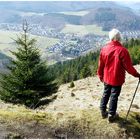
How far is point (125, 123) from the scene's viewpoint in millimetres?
12398

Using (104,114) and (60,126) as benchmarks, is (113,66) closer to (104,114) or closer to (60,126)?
(104,114)

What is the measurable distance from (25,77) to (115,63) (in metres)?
15.5

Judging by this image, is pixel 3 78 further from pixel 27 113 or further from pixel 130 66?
pixel 130 66

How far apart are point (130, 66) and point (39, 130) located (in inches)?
139

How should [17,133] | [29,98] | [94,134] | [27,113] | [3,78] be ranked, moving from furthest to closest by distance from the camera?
[3,78]
[29,98]
[27,113]
[94,134]
[17,133]

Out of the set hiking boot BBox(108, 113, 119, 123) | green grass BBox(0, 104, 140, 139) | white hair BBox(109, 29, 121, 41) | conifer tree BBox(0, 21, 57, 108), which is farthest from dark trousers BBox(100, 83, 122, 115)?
conifer tree BBox(0, 21, 57, 108)

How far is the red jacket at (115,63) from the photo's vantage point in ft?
36.2

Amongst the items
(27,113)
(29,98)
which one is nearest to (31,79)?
(29,98)

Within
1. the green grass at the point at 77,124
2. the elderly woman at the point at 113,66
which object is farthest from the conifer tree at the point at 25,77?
the elderly woman at the point at 113,66

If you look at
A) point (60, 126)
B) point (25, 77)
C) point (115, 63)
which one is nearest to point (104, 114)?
point (60, 126)

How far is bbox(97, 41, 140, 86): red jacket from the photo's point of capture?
11031 millimetres

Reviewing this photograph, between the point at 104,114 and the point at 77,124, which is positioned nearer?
the point at 77,124

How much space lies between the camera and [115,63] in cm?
1120

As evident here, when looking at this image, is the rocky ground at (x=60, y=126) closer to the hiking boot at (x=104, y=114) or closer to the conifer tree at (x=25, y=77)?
the hiking boot at (x=104, y=114)
